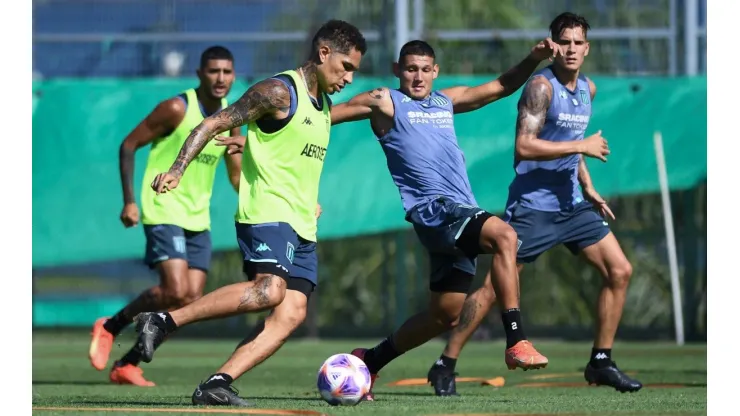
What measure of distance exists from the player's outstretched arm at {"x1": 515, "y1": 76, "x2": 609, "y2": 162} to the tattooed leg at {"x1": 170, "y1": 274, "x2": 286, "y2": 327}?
2436mm

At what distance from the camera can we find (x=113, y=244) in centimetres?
1670

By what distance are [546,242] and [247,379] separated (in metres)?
2.91

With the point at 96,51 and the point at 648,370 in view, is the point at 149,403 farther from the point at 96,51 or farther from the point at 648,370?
the point at 96,51

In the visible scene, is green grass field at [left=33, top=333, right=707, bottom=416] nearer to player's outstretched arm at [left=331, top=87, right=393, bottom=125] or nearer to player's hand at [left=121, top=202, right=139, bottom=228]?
player's hand at [left=121, top=202, right=139, bottom=228]

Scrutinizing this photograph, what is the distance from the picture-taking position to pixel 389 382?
11383 mm

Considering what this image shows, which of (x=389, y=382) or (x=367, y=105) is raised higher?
(x=367, y=105)

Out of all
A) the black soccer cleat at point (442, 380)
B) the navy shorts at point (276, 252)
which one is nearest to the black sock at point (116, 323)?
the black soccer cleat at point (442, 380)

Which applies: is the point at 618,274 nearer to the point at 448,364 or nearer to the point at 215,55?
the point at 448,364

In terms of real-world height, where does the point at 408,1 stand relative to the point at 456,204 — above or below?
above

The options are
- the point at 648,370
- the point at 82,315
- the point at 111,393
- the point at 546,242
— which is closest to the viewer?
the point at 111,393

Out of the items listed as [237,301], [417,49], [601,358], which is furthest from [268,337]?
[601,358]

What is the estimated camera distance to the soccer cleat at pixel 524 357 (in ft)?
26.5

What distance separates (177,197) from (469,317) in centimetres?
285

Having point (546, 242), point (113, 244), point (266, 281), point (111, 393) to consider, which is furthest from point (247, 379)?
point (113, 244)
